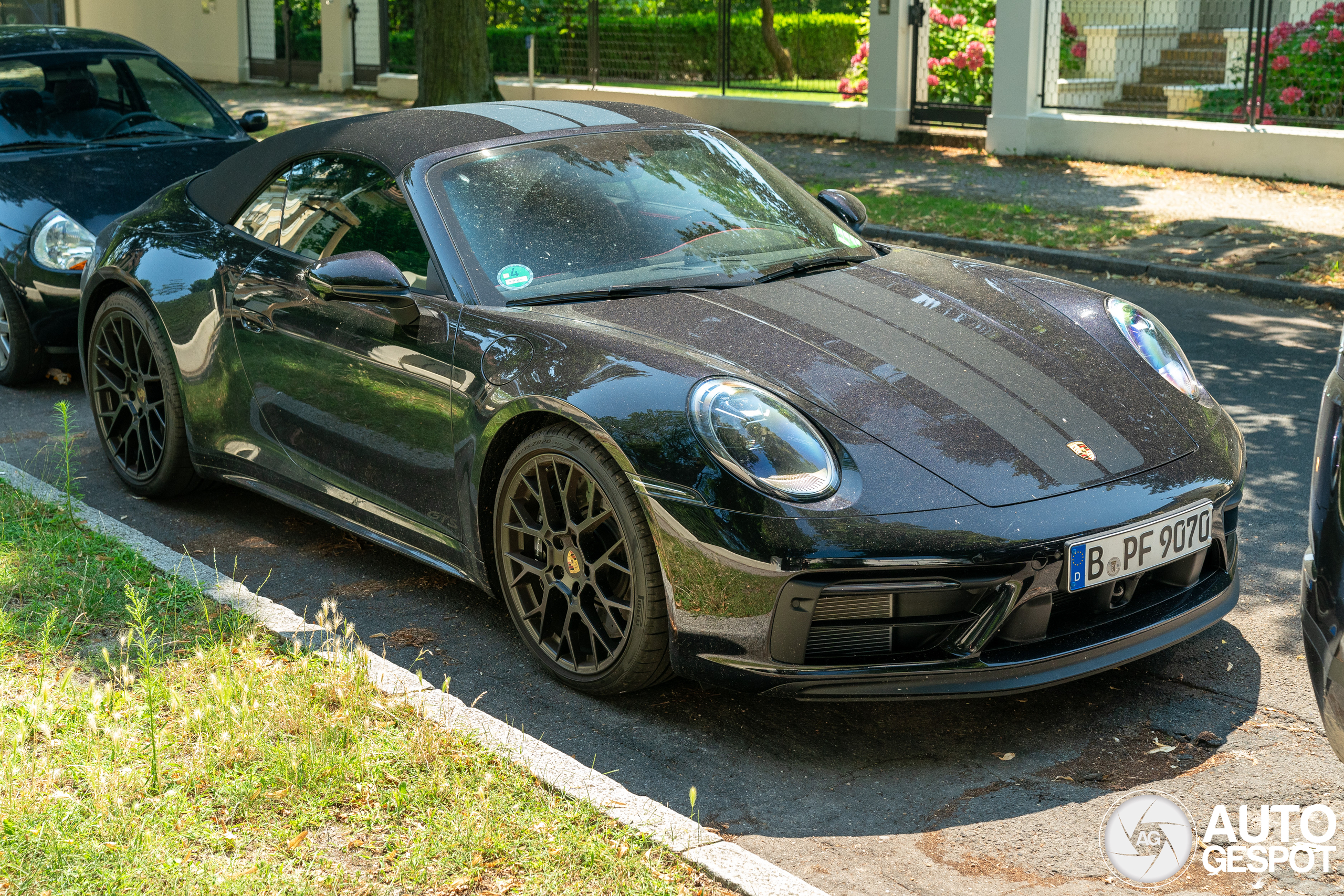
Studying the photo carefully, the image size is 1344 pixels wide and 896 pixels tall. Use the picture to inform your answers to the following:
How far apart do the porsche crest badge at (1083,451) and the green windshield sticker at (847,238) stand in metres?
1.43

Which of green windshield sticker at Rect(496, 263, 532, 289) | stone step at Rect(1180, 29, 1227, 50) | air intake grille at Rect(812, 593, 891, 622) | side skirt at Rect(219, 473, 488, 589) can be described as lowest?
side skirt at Rect(219, 473, 488, 589)

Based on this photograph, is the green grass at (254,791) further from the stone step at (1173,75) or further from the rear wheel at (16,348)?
the stone step at (1173,75)

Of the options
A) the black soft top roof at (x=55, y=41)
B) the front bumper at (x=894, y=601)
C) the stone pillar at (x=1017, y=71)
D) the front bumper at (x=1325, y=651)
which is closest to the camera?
the front bumper at (x=1325, y=651)

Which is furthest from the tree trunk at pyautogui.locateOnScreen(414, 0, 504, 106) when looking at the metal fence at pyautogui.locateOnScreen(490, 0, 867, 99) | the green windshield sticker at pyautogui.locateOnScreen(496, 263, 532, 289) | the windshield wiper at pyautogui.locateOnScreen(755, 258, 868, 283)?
the green windshield sticker at pyautogui.locateOnScreen(496, 263, 532, 289)

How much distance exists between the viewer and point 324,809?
3.00 metres

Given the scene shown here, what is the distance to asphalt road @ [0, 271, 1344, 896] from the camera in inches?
116

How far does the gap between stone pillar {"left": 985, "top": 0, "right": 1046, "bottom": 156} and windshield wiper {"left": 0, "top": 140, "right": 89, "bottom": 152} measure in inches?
413

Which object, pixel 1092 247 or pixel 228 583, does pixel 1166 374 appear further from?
pixel 1092 247

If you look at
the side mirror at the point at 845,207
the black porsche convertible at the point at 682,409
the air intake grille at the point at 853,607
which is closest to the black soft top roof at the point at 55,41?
the black porsche convertible at the point at 682,409

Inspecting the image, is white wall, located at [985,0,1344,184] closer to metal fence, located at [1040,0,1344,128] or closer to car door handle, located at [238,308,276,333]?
metal fence, located at [1040,0,1344,128]

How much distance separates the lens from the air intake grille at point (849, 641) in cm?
317

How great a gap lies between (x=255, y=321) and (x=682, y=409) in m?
1.91

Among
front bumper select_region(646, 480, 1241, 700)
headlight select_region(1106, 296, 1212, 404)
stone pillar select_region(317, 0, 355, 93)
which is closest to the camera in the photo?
front bumper select_region(646, 480, 1241, 700)

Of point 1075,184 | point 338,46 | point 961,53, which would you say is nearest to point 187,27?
point 338,46
